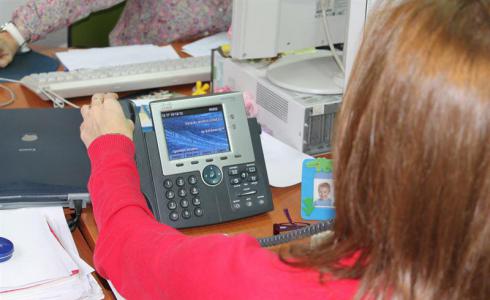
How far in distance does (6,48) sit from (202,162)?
0.99 meters

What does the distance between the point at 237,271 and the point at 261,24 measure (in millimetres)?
934

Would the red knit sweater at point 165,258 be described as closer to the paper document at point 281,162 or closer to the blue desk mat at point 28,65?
the paper document at point 281,162

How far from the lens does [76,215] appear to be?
4.34 ft

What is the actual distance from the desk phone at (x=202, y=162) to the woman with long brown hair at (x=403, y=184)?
1.36 ft

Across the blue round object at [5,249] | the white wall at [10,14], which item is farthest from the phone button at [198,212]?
the white wall at [10,14]

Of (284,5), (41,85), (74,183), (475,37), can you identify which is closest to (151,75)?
(41,85)

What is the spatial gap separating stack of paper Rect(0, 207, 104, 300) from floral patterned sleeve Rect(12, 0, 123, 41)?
0.98 meters

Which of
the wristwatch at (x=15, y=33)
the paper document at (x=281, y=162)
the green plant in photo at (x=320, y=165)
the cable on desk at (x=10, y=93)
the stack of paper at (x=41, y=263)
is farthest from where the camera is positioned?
the wristwatch at (x=15, y=33)

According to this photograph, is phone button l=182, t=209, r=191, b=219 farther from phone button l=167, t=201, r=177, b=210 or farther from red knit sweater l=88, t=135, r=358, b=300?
red knit sweater l=88, t=135, r=358, b=300

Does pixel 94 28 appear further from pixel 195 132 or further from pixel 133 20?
pixel 195 132

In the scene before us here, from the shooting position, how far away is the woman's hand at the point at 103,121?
1.25 m

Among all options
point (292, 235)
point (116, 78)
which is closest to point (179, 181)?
point (292, 235)

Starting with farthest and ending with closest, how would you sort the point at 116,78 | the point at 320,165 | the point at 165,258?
the point at 116,78
the point at 320,165
the point at 165,258

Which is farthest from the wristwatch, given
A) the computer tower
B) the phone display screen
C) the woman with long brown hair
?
the woman with long brown hair
